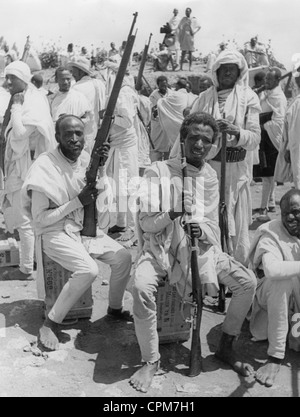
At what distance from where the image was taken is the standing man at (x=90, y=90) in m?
7.31

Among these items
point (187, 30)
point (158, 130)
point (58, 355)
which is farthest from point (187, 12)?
point (58, 355)

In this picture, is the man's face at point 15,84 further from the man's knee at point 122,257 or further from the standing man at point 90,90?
the man's knee at point 122,257

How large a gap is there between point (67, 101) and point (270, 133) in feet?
10.3

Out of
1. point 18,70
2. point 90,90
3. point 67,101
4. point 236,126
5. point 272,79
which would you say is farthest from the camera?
point 272,79

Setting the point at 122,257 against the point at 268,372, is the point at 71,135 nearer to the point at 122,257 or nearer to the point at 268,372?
the point at 122,257

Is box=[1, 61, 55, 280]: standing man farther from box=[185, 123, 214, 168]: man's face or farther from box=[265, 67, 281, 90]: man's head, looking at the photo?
box=[265, 67, 281, 90]: man's head

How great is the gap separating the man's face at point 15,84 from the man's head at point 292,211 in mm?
3175

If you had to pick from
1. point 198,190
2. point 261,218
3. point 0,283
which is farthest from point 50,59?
point 198,190

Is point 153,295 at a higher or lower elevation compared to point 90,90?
lower

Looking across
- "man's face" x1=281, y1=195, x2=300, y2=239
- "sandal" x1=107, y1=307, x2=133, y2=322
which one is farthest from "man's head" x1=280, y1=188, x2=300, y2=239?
"sandal" x1=107, y1=307, x2=133, y2=322

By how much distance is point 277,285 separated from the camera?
13.1 feet

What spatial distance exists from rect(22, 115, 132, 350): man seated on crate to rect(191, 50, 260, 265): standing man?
4.04ft
